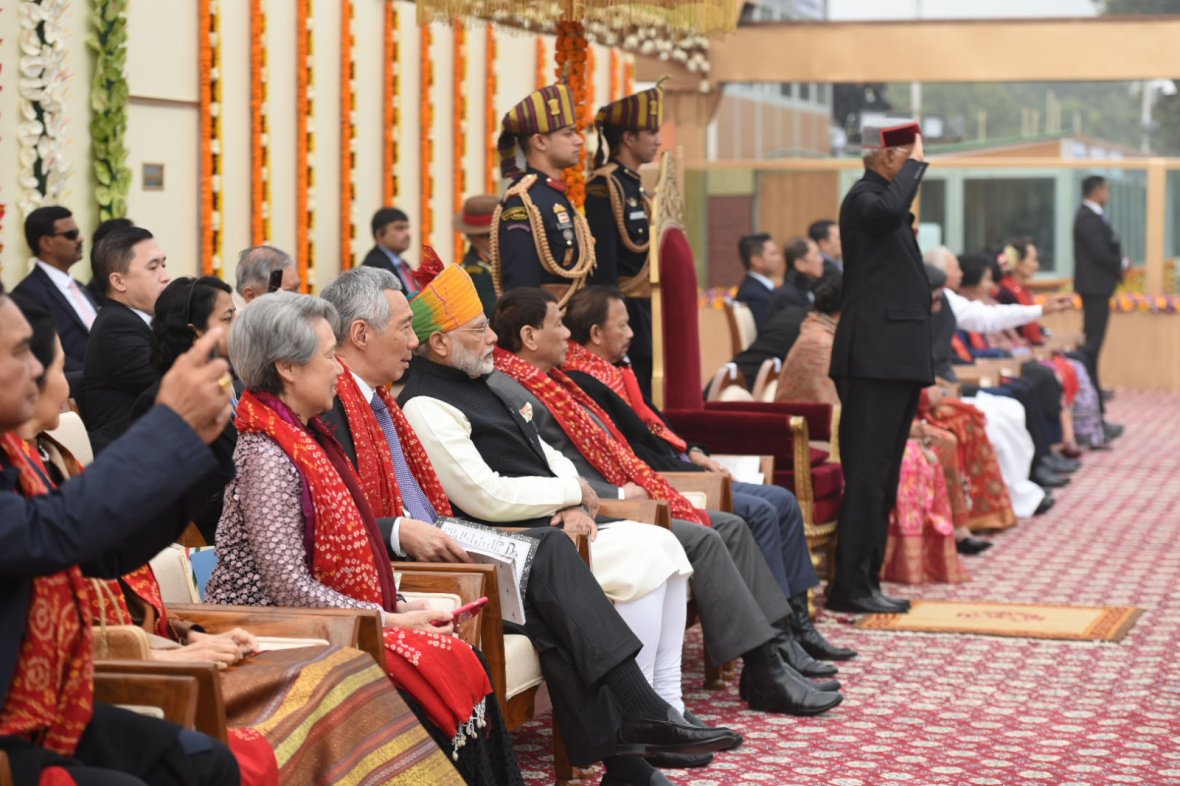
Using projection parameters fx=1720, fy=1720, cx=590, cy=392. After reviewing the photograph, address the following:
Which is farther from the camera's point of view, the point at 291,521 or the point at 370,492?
the point at 370,492

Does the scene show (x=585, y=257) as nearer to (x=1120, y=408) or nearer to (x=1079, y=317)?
(x=1120, y=408)

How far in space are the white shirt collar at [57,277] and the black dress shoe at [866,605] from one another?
2.90 metres

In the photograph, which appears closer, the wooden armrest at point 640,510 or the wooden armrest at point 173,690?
the wooden armrest at point 173,690

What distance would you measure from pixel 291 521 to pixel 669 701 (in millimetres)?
1443

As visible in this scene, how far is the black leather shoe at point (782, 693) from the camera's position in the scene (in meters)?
4.78

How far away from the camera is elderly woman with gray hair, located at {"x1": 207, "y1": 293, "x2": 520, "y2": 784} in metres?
3.27

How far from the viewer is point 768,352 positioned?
748 centimetres

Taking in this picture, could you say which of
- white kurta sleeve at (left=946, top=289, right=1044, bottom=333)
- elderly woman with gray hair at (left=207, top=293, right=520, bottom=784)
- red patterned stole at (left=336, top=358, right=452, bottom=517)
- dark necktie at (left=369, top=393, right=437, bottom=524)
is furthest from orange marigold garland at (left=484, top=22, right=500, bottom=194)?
elderly woman with gray hair at (left=207, top=293, right=520, bottom=784)

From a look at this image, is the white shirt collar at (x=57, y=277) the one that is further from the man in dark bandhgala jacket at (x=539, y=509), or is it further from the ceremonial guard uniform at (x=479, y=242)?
the man in dark bandhgala jacket at (x=539, y=509)

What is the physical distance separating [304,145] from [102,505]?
22.2 feet

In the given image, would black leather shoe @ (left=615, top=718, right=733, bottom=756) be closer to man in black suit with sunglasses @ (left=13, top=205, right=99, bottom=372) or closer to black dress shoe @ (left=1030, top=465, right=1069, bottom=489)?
man in black suit with sunglasses @ (left=13, top=205, right=99, bottom=372)

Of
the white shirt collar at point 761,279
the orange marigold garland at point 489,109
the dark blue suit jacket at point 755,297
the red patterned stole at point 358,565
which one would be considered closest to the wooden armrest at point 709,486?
the red patterned stole at point 358,565

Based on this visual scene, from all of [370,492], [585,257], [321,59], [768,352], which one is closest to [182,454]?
[370,492]

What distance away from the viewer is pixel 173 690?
2613 mm
